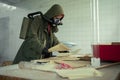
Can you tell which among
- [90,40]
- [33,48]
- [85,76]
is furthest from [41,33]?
[85,76]

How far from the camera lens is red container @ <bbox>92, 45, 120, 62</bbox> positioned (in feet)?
4.19

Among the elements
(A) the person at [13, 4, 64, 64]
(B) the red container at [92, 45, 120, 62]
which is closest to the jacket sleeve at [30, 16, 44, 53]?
(A) the person at [13, 4, 64, 64]

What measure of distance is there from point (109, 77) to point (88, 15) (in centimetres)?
240

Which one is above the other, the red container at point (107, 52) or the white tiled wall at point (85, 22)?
the white tiled wall at point (85, 22)

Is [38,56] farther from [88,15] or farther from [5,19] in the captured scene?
[5,19]

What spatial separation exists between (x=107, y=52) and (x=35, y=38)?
3.71 feet

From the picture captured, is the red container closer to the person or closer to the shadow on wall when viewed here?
the person

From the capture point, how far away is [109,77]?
0.80 m

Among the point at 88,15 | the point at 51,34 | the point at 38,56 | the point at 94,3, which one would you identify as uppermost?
the point at 94,3

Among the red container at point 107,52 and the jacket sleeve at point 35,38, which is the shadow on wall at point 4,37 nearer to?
the jacket sleeve at point 35,38

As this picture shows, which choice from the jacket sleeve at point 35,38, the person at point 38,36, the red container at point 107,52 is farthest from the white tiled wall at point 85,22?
the red container at point 107,52

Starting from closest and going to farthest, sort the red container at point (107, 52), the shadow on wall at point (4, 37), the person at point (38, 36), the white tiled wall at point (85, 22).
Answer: the red container at point (107, 52), the person at point (38, 36), the white tiled wall at point (85, 22), the shadow on wall at point (4, 37)

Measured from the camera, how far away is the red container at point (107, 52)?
4.19 feet

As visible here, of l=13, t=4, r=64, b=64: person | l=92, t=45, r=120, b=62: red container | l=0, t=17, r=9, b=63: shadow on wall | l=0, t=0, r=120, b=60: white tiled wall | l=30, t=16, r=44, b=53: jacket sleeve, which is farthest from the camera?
l=0, t=17, r=9, b=63: shadow on wall
